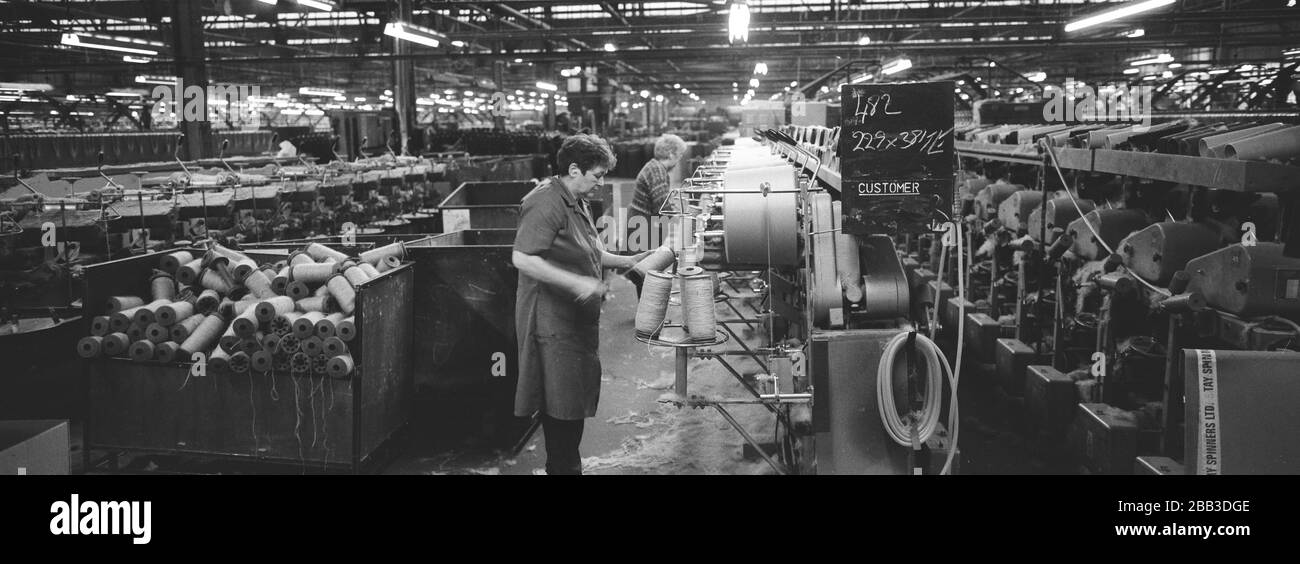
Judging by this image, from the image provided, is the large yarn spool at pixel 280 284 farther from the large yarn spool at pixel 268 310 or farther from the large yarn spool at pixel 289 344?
the large yarn spool at pixel 289 344

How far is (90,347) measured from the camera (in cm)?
439

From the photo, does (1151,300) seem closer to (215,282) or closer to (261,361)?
(261,361)

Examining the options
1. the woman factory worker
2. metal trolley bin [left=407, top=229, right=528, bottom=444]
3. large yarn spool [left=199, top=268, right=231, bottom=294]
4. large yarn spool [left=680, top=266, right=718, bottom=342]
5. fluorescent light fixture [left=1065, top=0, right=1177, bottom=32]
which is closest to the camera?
large yarn spool [left=680, top=266, right=718, bottom=342]

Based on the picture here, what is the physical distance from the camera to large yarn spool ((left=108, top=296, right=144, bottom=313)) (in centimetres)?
457

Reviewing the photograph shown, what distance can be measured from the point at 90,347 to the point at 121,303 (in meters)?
0.29

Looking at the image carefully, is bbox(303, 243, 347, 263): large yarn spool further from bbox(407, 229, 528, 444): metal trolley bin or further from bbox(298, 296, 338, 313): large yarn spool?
bbox(298, 296, 338, 313): large yarn spool

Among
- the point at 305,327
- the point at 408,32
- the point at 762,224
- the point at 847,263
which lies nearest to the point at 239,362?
the point at 305,327

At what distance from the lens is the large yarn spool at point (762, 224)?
373 centimetres

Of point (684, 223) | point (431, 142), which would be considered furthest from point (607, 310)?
point (431, 142)

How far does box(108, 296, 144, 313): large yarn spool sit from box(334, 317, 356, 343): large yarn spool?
1.20m

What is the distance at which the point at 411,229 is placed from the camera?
1101cm

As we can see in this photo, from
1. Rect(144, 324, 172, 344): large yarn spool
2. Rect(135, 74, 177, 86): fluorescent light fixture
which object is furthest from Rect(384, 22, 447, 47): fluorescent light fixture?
Rect(135, 74, 177, 86): fluorescent light fixture

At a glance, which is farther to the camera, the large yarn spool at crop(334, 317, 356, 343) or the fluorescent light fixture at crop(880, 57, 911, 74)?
the fluorescent light fixture at crop(880, 57, 911, 74)
